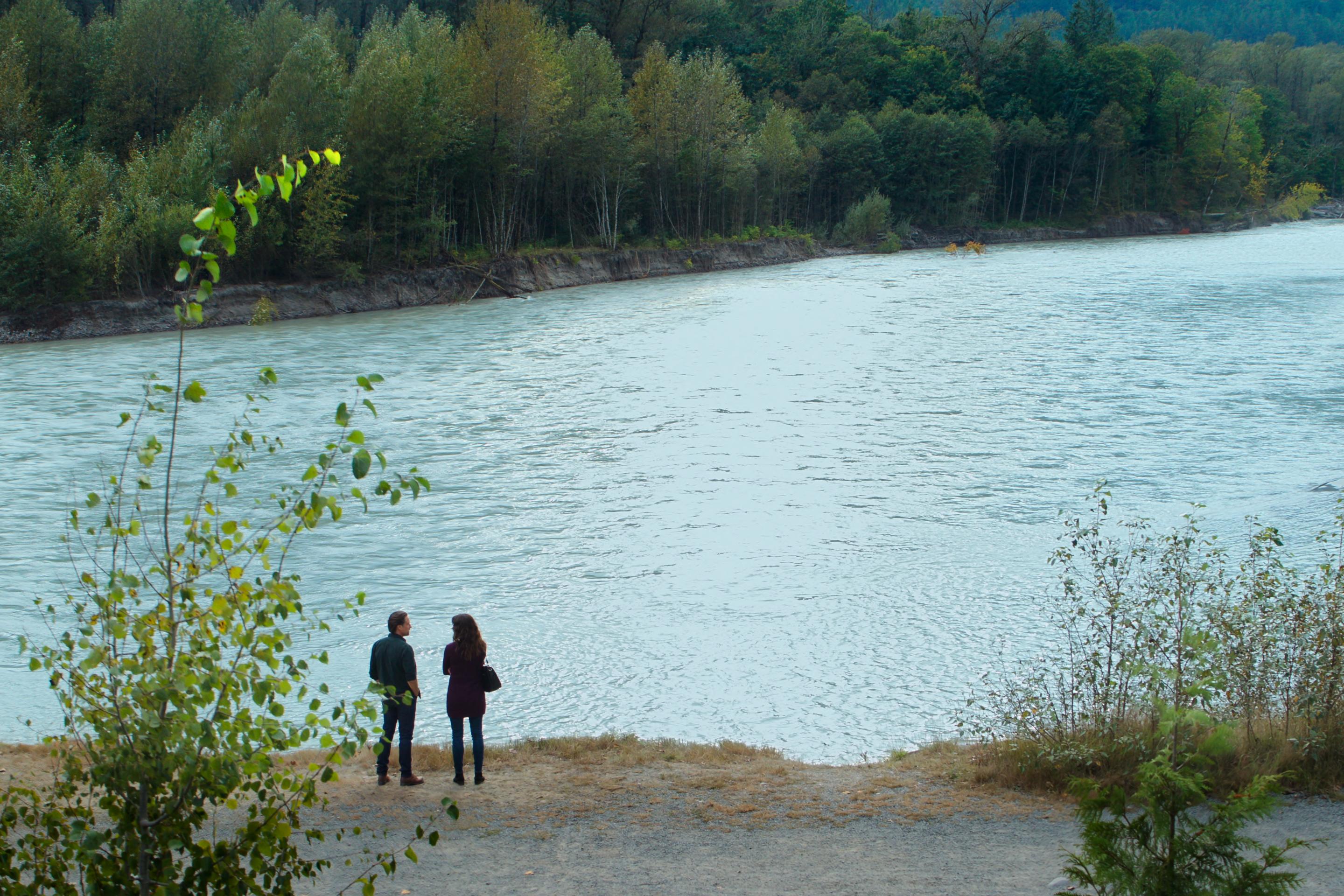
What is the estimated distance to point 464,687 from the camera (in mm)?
10797

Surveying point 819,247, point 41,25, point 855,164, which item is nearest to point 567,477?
point 41,25

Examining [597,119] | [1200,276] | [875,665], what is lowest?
[875,665]

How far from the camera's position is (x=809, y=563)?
1981 centimetres

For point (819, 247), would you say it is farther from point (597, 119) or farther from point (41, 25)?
point (41, 25)

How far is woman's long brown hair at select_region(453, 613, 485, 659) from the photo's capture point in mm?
10625

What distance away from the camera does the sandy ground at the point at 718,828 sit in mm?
8844

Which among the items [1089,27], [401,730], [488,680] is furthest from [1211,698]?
[1089,27]

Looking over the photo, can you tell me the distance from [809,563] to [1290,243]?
8808 cm

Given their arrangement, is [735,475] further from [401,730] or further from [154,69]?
[154,69]

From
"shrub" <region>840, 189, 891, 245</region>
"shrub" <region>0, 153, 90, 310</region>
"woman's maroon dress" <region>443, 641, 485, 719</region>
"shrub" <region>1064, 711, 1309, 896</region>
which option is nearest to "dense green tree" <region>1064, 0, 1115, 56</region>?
"shrub" <region>840, 189, 891, 245</region>

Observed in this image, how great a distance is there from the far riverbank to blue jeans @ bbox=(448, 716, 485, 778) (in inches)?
982

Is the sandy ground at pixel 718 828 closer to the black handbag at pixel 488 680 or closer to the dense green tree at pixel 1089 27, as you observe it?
the black handbag at pixel 488 680

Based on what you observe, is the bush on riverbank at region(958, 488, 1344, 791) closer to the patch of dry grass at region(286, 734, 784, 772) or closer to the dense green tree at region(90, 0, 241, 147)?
the patch of dry grass at region(286, 734, 784, 772)

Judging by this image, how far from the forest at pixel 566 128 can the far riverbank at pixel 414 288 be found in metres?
1.16
